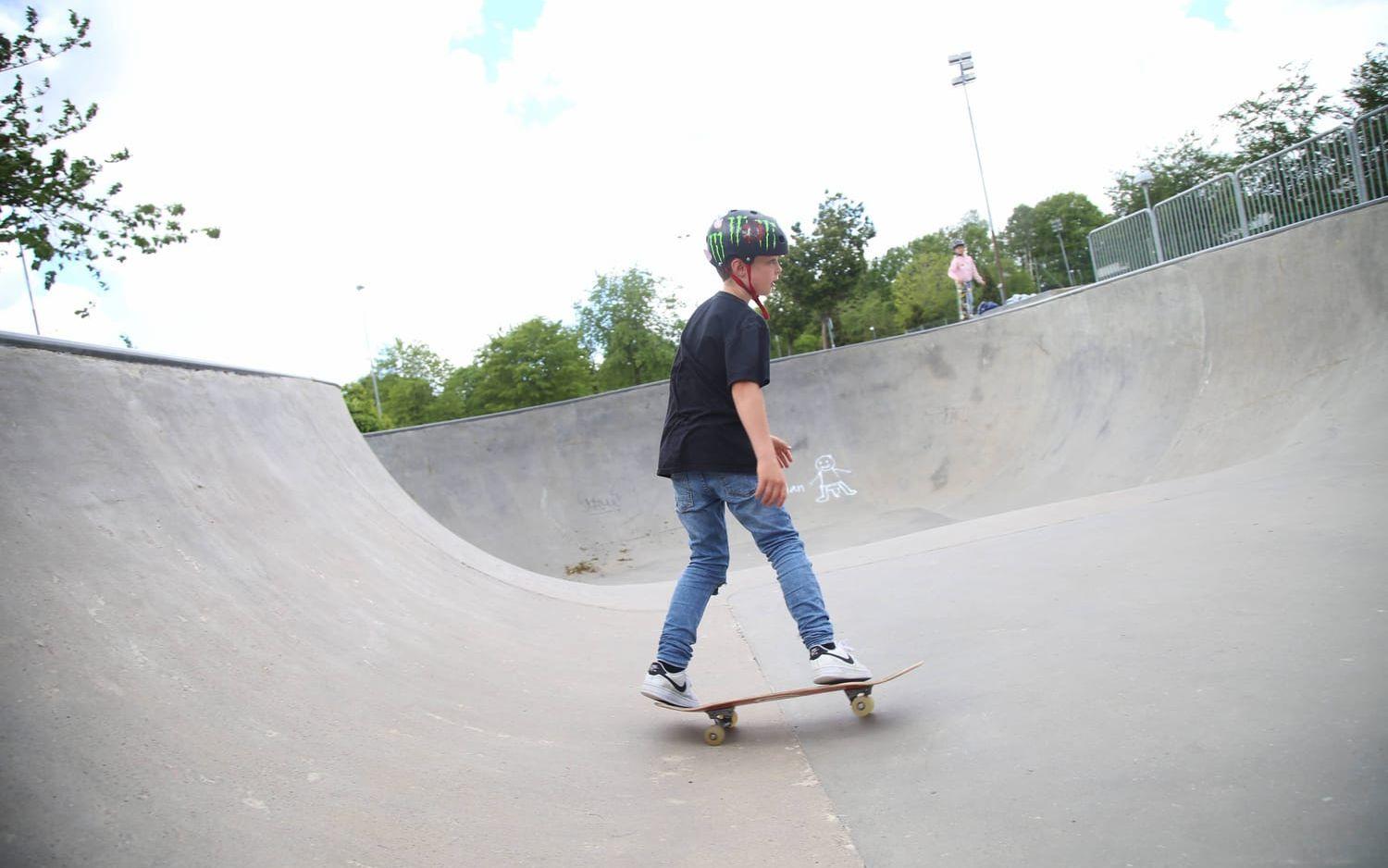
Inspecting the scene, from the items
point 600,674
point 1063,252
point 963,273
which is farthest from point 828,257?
point 1063,252

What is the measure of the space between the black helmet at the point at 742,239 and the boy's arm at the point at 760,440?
1.78ft

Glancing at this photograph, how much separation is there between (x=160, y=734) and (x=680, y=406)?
1.88m

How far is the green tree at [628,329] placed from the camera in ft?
174

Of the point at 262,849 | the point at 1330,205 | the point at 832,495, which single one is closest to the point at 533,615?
the point at 262,849

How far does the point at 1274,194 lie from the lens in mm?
10336

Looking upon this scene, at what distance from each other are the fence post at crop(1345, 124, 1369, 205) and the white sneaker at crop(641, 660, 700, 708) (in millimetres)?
9595

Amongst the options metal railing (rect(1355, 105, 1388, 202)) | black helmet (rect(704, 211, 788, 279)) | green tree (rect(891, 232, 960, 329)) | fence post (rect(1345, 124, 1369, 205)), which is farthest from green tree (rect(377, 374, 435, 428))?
black helmet (rect(704, 211, 788, 279))

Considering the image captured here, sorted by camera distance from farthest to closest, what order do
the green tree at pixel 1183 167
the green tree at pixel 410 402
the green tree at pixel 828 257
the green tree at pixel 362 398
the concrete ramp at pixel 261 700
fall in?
the green tree at pixel 410 402
the green tree at pixel 362 398
the green tree at pixel 828 257
the green tree at pixel 1183 167
the concrete ramp at pixel 261 700

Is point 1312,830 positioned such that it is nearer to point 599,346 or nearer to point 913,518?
point 913,518

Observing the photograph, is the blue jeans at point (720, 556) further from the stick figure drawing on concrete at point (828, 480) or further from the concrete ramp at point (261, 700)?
the stick figure drawing on concrete at point (828, 480)

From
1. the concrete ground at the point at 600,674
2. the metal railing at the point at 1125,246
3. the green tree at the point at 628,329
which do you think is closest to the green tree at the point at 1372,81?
the metal railing at the point at 1125,246

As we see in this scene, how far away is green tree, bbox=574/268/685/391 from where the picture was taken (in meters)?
53.2

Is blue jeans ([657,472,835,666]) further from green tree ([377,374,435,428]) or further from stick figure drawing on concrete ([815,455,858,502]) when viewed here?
green tree ([377,374,435,428])

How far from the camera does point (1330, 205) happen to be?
31.3 ft
